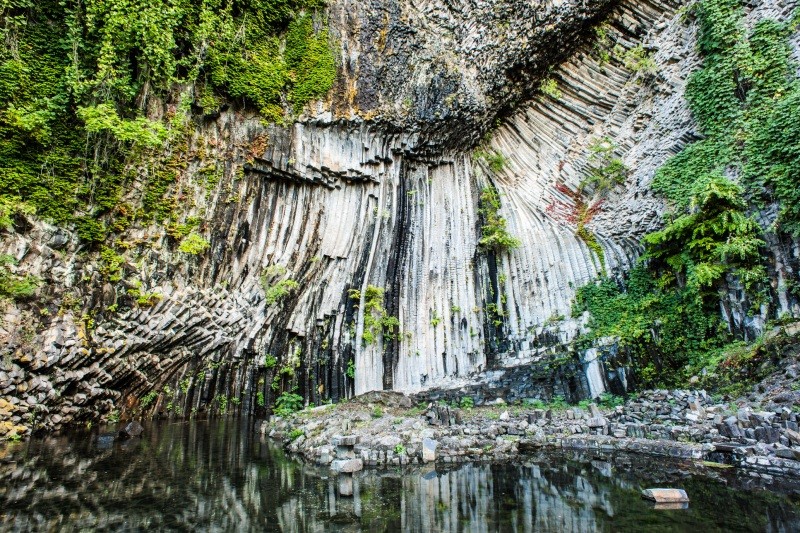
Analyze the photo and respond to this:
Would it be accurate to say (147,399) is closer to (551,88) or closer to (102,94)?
(102,94)

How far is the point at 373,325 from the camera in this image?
1440 centimetres

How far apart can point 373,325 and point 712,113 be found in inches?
465

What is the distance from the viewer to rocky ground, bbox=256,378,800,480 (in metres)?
7.41

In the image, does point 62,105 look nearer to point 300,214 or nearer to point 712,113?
point 300,214

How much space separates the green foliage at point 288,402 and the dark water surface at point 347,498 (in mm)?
4179

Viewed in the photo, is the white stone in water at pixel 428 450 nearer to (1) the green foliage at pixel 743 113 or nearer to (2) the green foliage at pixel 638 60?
(1) the green foliage at pixel 743 113

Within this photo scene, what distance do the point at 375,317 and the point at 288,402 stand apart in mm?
3719

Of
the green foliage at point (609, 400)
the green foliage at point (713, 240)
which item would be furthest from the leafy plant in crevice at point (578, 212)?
the green foliage at point (609, 400)

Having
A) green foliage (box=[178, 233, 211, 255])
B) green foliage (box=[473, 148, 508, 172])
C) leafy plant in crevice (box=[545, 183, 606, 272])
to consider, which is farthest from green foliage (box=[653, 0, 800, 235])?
green foliage (box=[178, 233, 211, 255])

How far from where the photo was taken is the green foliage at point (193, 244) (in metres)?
12.1

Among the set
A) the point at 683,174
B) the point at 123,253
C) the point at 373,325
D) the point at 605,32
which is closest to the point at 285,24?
the point at 123,253

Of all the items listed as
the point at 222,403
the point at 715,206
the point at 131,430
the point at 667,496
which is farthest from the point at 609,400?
the point at 131,430

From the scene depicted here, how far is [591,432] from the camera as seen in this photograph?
31.0 ft

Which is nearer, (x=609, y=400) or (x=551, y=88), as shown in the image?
(x=609, y=400)
